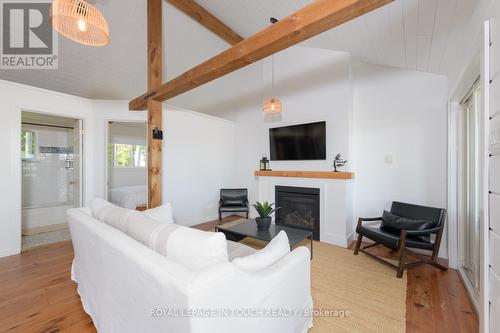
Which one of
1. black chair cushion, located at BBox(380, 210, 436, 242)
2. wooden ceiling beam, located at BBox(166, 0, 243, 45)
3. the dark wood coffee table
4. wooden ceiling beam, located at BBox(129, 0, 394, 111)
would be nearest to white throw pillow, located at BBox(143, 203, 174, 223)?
the dark wood coffee table

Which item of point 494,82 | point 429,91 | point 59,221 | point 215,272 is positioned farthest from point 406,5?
point 59,221

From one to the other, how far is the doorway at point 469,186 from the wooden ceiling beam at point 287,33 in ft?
5.06

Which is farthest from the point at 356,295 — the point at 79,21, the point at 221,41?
the point at 221,41

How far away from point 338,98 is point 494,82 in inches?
91.4

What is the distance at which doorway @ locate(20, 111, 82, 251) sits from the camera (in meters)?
3.92

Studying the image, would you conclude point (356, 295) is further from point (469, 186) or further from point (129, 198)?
point (129, 198)

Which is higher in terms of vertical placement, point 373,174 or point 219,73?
point 219,73

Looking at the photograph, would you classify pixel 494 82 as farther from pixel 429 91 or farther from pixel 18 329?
pixel 18 329

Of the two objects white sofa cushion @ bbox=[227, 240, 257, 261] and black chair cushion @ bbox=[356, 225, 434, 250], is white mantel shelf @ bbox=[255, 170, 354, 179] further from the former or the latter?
white sofa cushion @ bbox=[227, 240, 257, 261]

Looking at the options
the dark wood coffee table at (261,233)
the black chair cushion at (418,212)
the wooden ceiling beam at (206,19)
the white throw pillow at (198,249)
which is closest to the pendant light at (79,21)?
the white throw pillow at (198,249)

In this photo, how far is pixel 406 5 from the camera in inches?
68.9

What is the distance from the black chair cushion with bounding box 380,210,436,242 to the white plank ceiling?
180 cm

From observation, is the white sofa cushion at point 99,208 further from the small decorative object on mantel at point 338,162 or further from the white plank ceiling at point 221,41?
the small decorative object on mantel at point 338,162

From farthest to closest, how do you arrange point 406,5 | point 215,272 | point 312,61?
point 312,61 < point 406,5 < point 215,272
